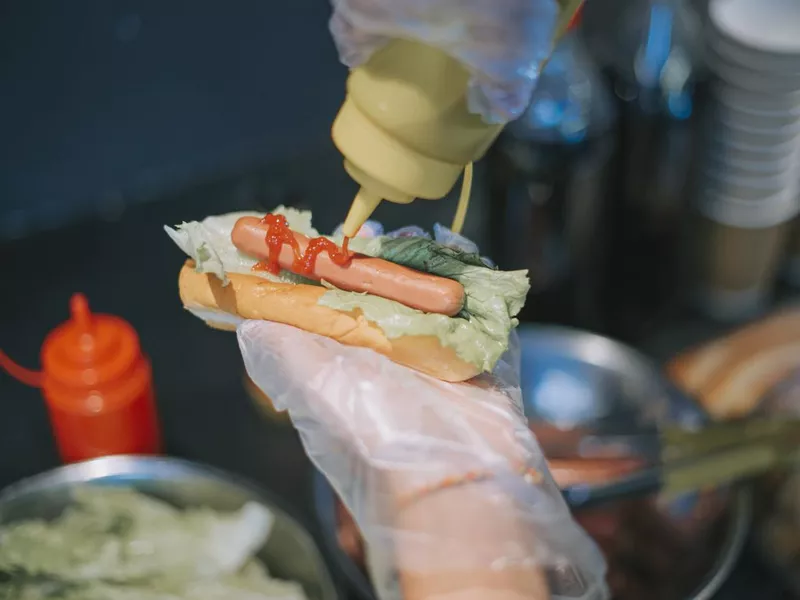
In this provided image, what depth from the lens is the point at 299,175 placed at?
1498 millimetres

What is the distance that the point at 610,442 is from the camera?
113 centimetres

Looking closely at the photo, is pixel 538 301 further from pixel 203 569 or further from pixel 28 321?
pixel 28 321

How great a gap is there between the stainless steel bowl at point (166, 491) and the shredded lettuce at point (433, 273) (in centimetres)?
41

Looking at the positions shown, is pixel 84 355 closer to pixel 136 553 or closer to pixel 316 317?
pixel 136 553

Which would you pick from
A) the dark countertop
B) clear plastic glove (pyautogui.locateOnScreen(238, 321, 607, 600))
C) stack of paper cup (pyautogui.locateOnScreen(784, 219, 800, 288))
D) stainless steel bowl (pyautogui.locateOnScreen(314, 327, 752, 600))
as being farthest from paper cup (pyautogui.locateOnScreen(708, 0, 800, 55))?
clear plastic glove (pyautogui.locateOnScreen(238, 321, 607, 600))

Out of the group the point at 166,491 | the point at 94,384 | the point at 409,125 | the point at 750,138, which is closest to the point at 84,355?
the point at 94,384

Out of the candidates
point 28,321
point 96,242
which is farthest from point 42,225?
point 28,321

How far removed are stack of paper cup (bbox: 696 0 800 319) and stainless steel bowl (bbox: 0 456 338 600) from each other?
79 centimetres

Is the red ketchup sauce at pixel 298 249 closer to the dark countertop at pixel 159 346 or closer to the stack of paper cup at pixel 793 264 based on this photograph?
the dark countertop at pixel 159 346

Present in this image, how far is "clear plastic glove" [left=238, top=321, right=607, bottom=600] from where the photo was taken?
2.14 feet

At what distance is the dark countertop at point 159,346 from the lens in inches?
47.2

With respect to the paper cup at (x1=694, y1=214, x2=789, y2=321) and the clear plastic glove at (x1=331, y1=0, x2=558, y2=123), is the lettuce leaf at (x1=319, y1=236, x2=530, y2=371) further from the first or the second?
the paper cup at (x1=694, y1=214, x2=789, y2=321)

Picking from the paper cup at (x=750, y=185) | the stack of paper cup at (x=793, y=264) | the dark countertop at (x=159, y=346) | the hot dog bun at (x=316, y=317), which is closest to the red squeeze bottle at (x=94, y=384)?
the dark countertop at (x=159, y=346)

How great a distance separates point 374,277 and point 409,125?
15cm
